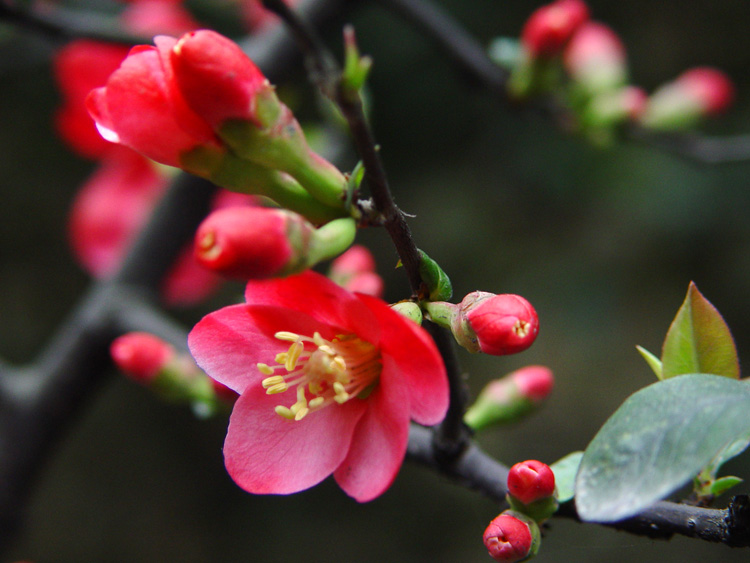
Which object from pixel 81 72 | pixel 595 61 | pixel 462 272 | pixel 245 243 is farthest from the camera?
pixel 462 272

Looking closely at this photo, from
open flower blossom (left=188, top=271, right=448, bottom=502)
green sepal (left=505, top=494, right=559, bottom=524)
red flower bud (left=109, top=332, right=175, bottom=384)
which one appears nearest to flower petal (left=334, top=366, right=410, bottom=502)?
open flower blossom (left=188, top=271, right=448, bottom=502)

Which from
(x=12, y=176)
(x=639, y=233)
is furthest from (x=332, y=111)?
(x=12, y=176)

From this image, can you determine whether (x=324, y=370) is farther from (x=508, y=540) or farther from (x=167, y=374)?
(x=167, y=374)

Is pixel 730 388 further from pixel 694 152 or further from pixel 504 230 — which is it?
pixel 504 230

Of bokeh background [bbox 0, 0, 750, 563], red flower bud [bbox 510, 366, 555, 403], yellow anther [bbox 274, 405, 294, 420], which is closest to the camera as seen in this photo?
yellow anther [bbox 274, 405, 294, 420]

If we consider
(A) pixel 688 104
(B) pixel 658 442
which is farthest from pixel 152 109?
(A) pixel 688 104

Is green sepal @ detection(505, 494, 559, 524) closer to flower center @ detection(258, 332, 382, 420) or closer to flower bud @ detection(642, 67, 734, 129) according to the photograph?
flower center @ detection(258, 332, 382, 420)

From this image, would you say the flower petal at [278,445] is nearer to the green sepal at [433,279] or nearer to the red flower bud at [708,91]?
the green sepal at [433,279]
